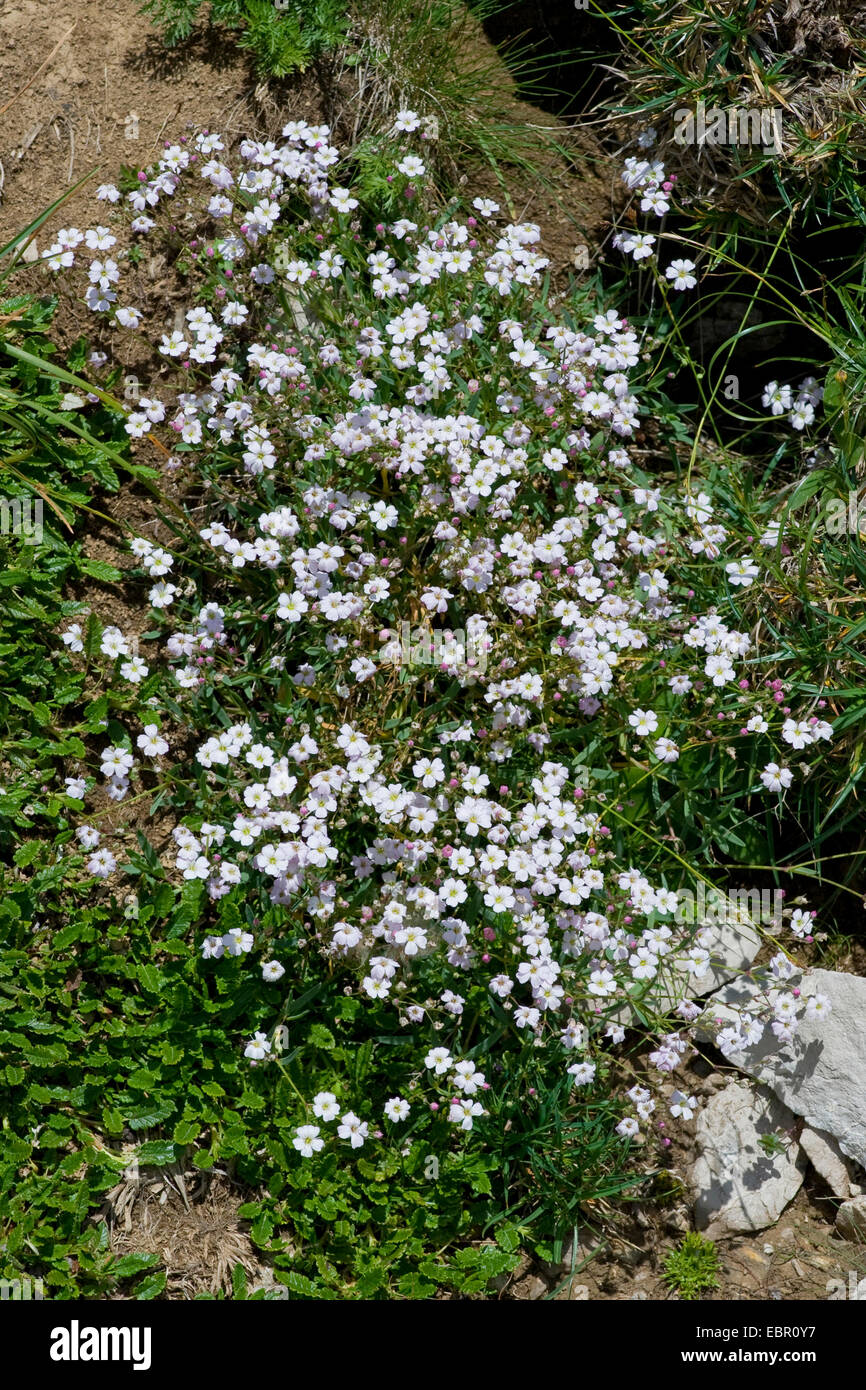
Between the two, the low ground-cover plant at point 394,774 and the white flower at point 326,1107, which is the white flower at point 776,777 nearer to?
the low ground-cover plant at point 394,774

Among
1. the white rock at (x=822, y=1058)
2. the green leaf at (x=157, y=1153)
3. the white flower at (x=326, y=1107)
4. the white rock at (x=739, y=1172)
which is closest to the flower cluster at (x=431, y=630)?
the white flower at (x=326, y=1107)

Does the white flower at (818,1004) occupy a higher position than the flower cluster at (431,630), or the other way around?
the flower cluster at (431,630)

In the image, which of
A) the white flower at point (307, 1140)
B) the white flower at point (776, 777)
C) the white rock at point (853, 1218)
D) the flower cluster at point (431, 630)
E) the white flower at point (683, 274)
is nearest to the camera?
the white flower at point (307, 1140)

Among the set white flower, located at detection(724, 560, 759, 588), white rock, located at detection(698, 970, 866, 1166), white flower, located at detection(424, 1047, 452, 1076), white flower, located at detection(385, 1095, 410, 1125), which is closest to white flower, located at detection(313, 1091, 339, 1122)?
white flower, located at detection(385, 1095, 410, 1125)

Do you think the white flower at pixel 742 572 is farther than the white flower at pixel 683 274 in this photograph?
No

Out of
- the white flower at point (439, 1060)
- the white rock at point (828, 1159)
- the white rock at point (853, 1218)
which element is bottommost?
the white rock at point (853, 1218)

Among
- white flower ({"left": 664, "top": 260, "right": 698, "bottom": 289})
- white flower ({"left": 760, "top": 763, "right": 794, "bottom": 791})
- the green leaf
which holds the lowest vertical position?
the green leaf

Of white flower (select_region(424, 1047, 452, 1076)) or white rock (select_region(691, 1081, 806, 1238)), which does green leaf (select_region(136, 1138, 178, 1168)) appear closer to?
white flower (select_region(424, 1047, 452, 1076))

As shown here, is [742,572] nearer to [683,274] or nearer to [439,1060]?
[683,274]

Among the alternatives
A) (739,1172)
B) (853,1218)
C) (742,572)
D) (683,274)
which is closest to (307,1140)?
(739,1172)
